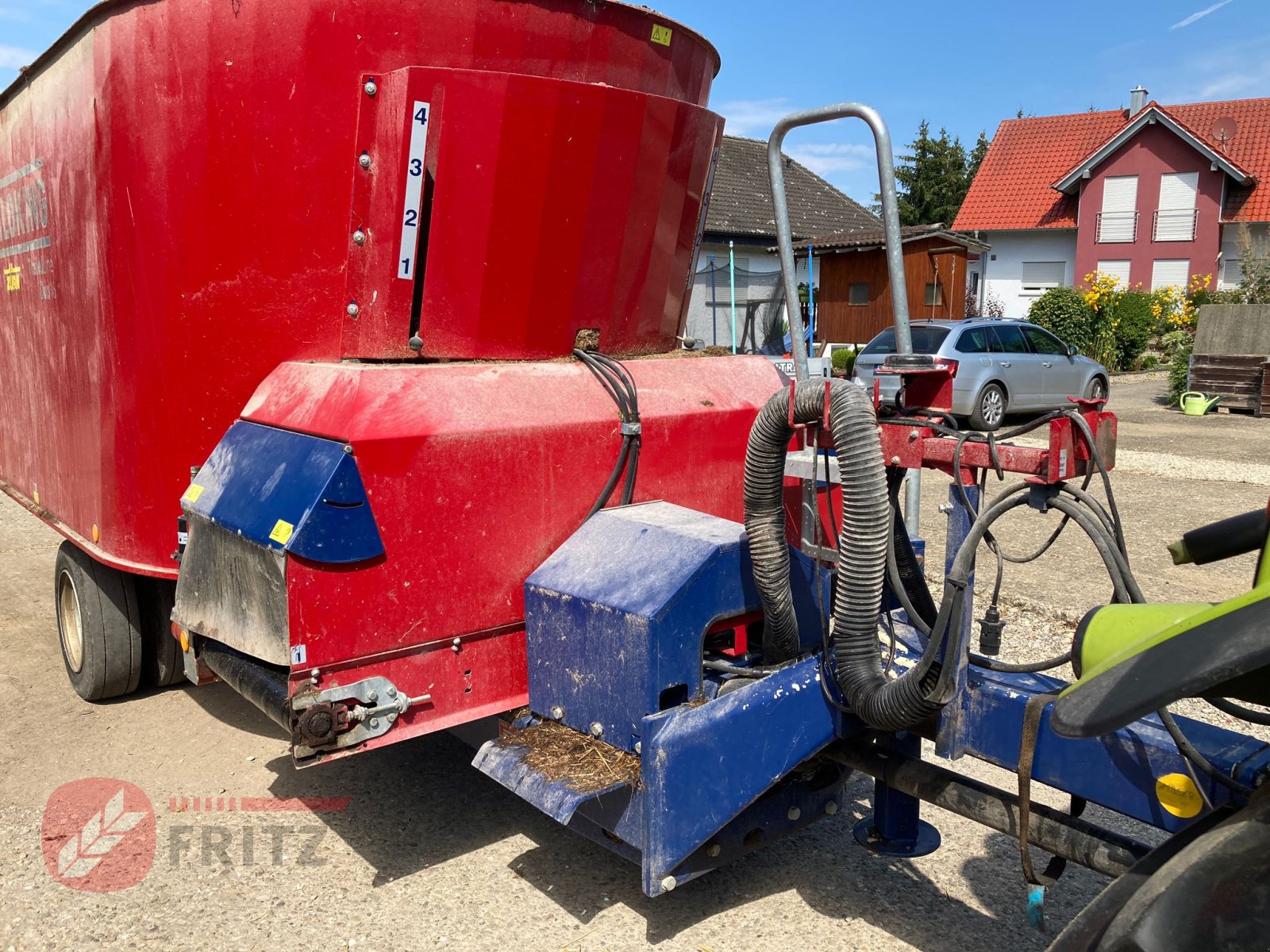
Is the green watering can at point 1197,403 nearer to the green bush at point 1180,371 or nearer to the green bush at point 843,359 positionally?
the green bush at point 1180,371

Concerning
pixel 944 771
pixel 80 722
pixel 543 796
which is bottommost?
pixel 80 722

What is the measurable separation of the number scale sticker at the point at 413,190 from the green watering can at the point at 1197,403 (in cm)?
1508

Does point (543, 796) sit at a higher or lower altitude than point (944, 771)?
lower

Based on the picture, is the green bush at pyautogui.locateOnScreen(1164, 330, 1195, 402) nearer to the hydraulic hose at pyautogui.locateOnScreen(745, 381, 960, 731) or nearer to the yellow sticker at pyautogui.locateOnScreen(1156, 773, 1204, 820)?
the hydraulic hose at pyautogui.locateOnScreen(745, 381, 960, 731)

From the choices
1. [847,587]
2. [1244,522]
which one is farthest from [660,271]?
[1244,522]

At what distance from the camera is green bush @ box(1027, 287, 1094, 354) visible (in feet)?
73.3

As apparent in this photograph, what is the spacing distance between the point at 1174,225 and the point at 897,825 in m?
31.4

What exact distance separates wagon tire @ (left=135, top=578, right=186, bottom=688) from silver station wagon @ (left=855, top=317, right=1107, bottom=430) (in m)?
10.1

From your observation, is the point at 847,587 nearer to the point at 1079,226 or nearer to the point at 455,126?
the point at 455,126

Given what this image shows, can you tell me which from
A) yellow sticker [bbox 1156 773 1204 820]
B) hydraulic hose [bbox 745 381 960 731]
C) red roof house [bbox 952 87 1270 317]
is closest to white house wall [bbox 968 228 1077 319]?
red roof house [bbox 952 87 1270 317]

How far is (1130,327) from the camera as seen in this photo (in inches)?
899

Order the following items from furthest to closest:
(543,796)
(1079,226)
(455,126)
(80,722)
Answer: (1079,226) → (80,722) → (455,126) → (543,796)

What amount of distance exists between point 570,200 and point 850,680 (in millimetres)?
1782

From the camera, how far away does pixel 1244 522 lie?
6.65ft
